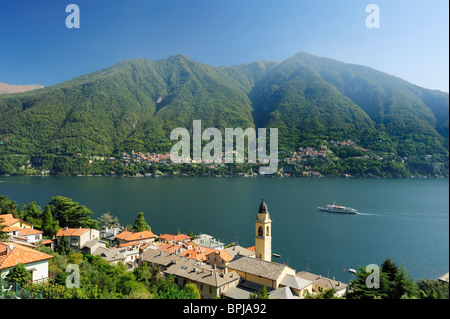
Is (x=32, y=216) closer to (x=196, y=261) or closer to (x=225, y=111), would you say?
(x=196, y=261)

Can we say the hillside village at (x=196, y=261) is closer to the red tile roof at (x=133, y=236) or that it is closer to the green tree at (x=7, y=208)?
the red tile roof at (x=133, y=236)

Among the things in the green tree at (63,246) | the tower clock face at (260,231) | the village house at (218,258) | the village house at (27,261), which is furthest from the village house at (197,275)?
the village house at (27,261)

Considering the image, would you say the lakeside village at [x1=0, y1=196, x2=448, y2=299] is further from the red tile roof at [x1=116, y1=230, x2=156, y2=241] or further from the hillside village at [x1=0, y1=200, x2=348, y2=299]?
the red tile roof at [x1=116, y1=230, x2=156, y2=241]

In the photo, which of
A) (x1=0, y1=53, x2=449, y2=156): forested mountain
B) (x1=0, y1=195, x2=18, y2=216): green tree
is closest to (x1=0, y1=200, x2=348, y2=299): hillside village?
(x1=0, y1=195, x2=18, y2=216): green tree

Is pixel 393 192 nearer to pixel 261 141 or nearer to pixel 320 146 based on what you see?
pixel 320 146

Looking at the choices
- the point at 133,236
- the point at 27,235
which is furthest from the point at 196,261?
the point at 27,235
